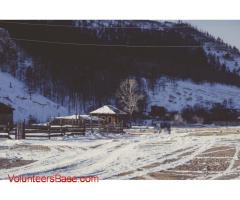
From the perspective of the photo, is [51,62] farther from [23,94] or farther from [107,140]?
[107,140]

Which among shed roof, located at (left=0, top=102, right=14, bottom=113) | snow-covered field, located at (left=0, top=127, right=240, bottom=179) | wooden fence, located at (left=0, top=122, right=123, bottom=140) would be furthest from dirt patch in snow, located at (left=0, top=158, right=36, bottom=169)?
shed roof, located at (left=0, top=102, right=14, bottom=113)

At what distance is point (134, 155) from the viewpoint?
Result: 42.4ft

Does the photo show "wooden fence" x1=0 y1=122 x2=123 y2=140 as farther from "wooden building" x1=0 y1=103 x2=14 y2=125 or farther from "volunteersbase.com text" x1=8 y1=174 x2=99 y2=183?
"volunteersbase.com text" x1=8 y1=174 x2=99 y2=183

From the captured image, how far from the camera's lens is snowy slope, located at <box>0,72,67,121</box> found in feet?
41.7

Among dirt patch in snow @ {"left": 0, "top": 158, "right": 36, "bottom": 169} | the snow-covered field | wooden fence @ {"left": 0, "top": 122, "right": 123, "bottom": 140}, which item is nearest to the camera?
the snow-covered field

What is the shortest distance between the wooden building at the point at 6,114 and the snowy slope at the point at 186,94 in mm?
3664

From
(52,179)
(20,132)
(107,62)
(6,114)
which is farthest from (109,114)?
(6,114)

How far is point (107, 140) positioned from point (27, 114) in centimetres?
228

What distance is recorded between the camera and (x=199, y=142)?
13234 mm

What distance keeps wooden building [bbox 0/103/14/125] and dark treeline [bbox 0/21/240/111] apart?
2.86 ft

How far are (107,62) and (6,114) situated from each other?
3047mm

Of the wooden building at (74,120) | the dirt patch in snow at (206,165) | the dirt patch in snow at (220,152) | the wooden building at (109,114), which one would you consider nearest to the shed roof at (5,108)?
the wooden building at (74,120)
